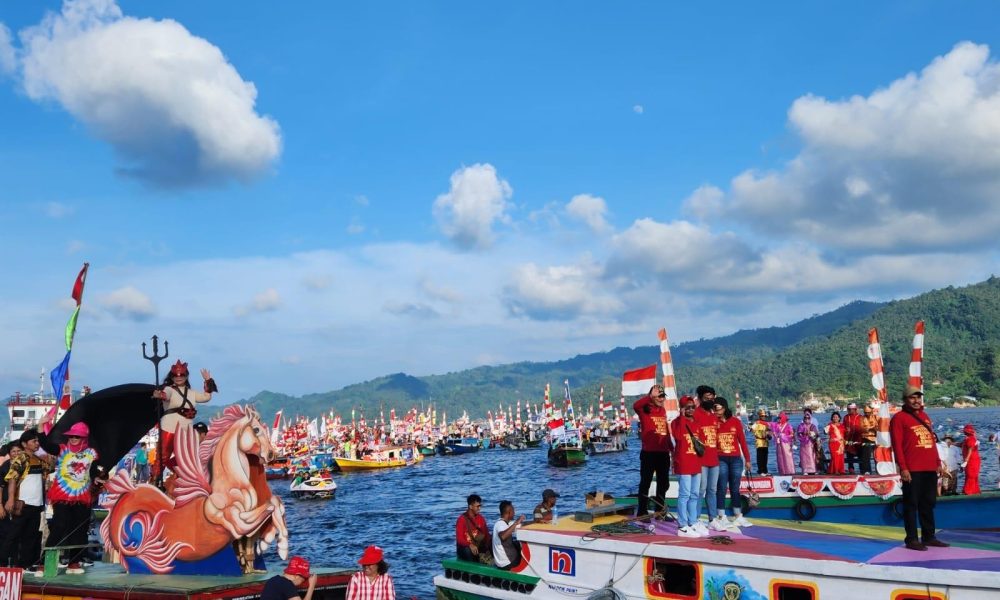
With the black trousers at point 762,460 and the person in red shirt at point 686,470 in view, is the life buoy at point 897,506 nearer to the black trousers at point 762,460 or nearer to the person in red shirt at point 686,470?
the black trousers at point 762,460

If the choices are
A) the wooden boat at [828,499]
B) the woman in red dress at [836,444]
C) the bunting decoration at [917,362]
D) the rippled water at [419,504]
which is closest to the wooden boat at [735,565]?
the bunting decoration at [917,362]

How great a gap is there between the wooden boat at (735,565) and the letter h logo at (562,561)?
0.02 meters

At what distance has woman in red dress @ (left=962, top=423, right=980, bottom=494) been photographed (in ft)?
65.8

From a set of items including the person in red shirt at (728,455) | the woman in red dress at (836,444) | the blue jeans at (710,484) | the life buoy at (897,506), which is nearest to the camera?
the blue jeans at (710,484)

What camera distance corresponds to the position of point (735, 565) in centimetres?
1073

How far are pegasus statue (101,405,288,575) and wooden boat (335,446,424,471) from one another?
7738 cm

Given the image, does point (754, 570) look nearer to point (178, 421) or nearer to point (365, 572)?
point (365, 572)

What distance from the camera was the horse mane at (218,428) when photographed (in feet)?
42.3

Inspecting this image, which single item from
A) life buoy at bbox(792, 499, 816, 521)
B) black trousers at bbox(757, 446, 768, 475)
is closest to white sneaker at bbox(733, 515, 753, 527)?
life buoy at bbox(792, 499, 816, 521)

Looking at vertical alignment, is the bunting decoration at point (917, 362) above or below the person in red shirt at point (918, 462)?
above

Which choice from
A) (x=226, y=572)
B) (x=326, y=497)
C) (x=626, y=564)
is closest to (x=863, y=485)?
(x=626, y=564)

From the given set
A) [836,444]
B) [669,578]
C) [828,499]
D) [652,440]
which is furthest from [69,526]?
[836,444]

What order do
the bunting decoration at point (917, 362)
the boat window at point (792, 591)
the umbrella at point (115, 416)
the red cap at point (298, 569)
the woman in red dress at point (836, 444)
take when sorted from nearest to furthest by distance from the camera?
the red cap at point (298, 569) < the boat window at point (792, 591) < the umbrella at point (115, 416) < the bunting decoration at point (917, 362) < the woman in red dress at point (836, 444)

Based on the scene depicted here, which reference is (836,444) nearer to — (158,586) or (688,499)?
(688,499)
